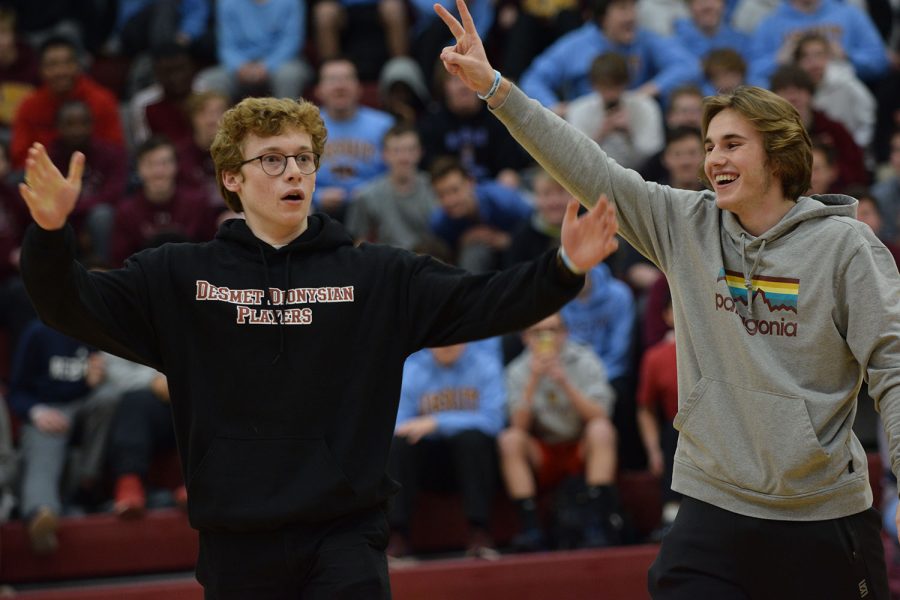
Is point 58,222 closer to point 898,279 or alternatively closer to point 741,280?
point 741,280

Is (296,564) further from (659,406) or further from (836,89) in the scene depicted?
(836,89)

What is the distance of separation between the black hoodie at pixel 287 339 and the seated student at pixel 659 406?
141 inches

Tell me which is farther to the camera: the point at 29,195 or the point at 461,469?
the point at 461,469

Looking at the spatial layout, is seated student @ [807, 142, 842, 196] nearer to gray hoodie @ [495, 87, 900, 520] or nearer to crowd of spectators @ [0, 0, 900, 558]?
crowd of spectators @ [0, 0, 900, 558]

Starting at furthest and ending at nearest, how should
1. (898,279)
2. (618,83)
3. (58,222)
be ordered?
(618,83)
(898,279)
(58,222)

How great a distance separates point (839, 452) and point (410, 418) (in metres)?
3.92

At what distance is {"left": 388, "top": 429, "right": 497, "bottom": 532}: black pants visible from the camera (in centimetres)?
708

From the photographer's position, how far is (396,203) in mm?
9219

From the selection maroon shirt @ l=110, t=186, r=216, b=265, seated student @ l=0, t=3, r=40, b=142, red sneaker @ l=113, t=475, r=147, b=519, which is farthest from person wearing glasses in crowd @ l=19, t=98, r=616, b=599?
seated student @ l=0, t=3, r=40, b=142

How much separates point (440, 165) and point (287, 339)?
522cm

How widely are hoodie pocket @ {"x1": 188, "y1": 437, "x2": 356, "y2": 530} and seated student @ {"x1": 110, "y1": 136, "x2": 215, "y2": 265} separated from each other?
208 inches

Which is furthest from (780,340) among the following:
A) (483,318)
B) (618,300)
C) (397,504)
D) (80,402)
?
(80,402)

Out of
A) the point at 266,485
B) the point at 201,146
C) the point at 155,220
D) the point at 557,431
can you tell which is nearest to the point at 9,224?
the point at 155,220

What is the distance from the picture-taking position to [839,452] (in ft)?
12.3
